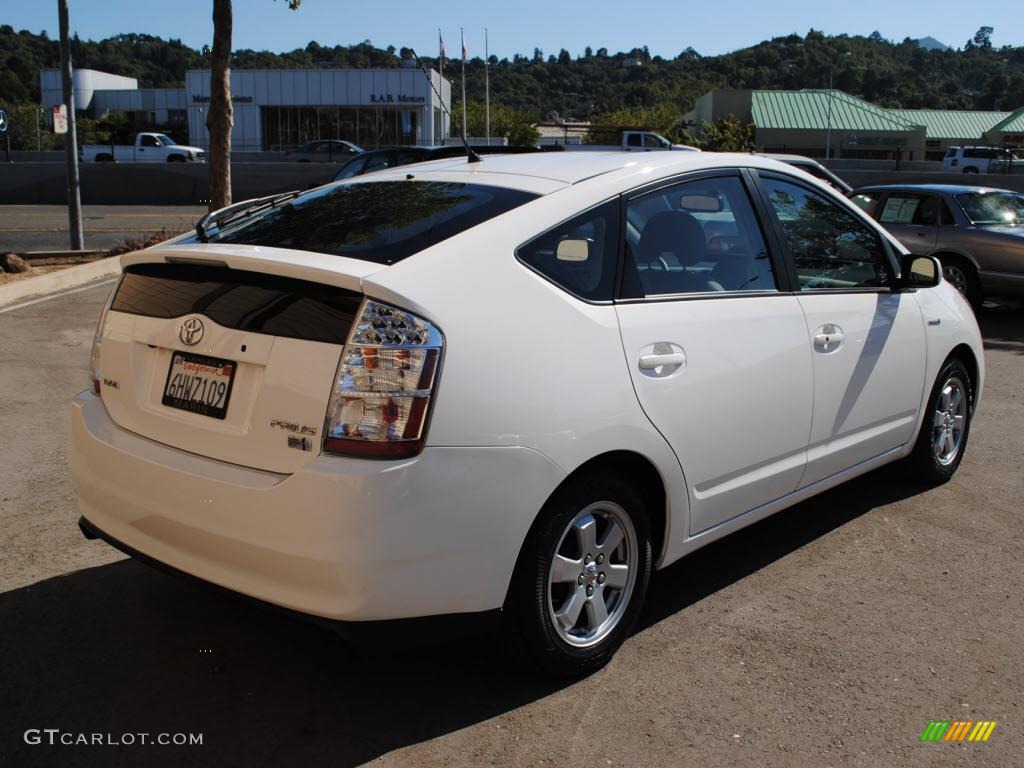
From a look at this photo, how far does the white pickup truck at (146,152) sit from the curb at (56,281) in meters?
37.6

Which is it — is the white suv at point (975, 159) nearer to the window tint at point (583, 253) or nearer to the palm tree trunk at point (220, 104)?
the palm tree trunk at point (220, 104)

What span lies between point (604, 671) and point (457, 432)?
47.6 inches

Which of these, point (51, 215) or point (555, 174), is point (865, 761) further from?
point (51, 215)

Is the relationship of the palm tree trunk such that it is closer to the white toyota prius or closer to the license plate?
the white toyota prius

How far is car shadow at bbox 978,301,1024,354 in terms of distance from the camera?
34.7ft

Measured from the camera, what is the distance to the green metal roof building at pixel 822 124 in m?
76.8

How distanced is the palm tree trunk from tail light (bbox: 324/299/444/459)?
12816 millimetres

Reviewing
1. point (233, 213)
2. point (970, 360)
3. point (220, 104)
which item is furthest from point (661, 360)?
point (220, 104)

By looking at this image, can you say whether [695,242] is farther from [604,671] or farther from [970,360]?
[970,360]

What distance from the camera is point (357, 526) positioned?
2824 mm

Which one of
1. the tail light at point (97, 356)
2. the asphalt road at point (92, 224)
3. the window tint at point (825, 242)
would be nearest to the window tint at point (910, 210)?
the window tint at point (825, 242)

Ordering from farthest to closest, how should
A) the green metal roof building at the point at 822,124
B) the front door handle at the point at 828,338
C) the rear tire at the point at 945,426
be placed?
the green metal roof building at the point at 822,124
the rear tire at the point at 945,426
the front door handle at the point at 828,338

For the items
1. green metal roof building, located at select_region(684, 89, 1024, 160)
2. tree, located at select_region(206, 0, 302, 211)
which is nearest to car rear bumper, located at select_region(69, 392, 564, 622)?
tree, located at select_region(206, 0, 302, 211)

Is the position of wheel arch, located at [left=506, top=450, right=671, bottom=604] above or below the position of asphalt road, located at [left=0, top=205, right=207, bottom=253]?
above
